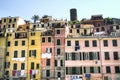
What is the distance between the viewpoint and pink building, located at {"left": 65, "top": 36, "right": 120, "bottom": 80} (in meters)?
50.5

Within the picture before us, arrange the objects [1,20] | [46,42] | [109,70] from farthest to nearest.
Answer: [1,20], [46,42], [109,70]

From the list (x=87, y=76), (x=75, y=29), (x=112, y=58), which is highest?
(x=75, y=29)

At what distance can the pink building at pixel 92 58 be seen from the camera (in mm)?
50500

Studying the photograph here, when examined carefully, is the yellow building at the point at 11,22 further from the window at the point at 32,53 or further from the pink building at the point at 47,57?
the pink building at the point at 47,57

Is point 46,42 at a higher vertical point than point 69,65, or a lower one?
higher

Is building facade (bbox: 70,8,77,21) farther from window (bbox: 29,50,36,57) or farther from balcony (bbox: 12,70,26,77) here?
balcony (bbox: 12,70,26,77)

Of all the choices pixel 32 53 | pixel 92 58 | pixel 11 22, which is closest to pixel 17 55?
pixel 32 53

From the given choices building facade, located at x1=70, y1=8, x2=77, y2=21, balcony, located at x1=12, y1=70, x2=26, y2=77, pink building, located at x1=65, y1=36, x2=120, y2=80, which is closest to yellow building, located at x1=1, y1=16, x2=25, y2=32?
balcony, located at x1=12, y1=70, x2=26, y2=77

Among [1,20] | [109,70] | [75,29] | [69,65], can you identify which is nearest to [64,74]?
[69,65]

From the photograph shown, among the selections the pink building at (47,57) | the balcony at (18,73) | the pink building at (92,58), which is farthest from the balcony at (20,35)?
the pink building at (92,58)

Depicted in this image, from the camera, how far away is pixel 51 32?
55469 millimetres

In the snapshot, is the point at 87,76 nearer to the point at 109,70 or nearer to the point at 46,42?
the point at 109,70

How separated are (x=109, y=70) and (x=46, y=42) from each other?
53.7 ft

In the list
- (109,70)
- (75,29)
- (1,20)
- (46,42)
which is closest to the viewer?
(109,70)
